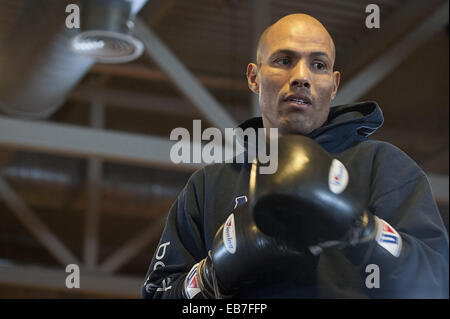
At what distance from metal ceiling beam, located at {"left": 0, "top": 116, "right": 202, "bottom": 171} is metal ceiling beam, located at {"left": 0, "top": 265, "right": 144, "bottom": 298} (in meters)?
2.83

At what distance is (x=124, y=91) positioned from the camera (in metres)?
9.63

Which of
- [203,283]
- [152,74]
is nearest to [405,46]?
[152,74]

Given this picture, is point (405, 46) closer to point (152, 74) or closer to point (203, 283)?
point (152, 74)

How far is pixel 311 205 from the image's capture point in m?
1.59

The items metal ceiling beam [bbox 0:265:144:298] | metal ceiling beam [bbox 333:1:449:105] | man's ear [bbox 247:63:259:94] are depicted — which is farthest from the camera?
metal ceiling beam [bbox 0:265:144:298]

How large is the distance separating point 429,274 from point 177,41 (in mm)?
6380

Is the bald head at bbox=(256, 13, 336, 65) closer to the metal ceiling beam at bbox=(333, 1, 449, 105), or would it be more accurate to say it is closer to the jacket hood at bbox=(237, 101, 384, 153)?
the jacket hood at bbox=(237, 101, 384, 153)

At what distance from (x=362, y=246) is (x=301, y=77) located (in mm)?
473

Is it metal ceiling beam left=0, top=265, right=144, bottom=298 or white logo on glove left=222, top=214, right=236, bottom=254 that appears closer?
white logo on glove left=222, top=214, right=236, bottom=254

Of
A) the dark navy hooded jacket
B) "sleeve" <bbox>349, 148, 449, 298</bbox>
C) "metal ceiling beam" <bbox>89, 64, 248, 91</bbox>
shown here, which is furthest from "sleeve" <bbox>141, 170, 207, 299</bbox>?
"metal ceiling beam" <bbox>89, 64, 248, 91</bbox>

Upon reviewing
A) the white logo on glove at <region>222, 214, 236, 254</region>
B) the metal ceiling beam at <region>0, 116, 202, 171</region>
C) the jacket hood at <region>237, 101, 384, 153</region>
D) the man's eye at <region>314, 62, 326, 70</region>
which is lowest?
the white logo on glove at <region>222, 214, 236, 254</region>

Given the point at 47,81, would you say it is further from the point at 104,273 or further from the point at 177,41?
the point at 104,273

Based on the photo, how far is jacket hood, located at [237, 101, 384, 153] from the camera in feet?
6.42

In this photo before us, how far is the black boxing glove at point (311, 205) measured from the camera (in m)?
1.59
